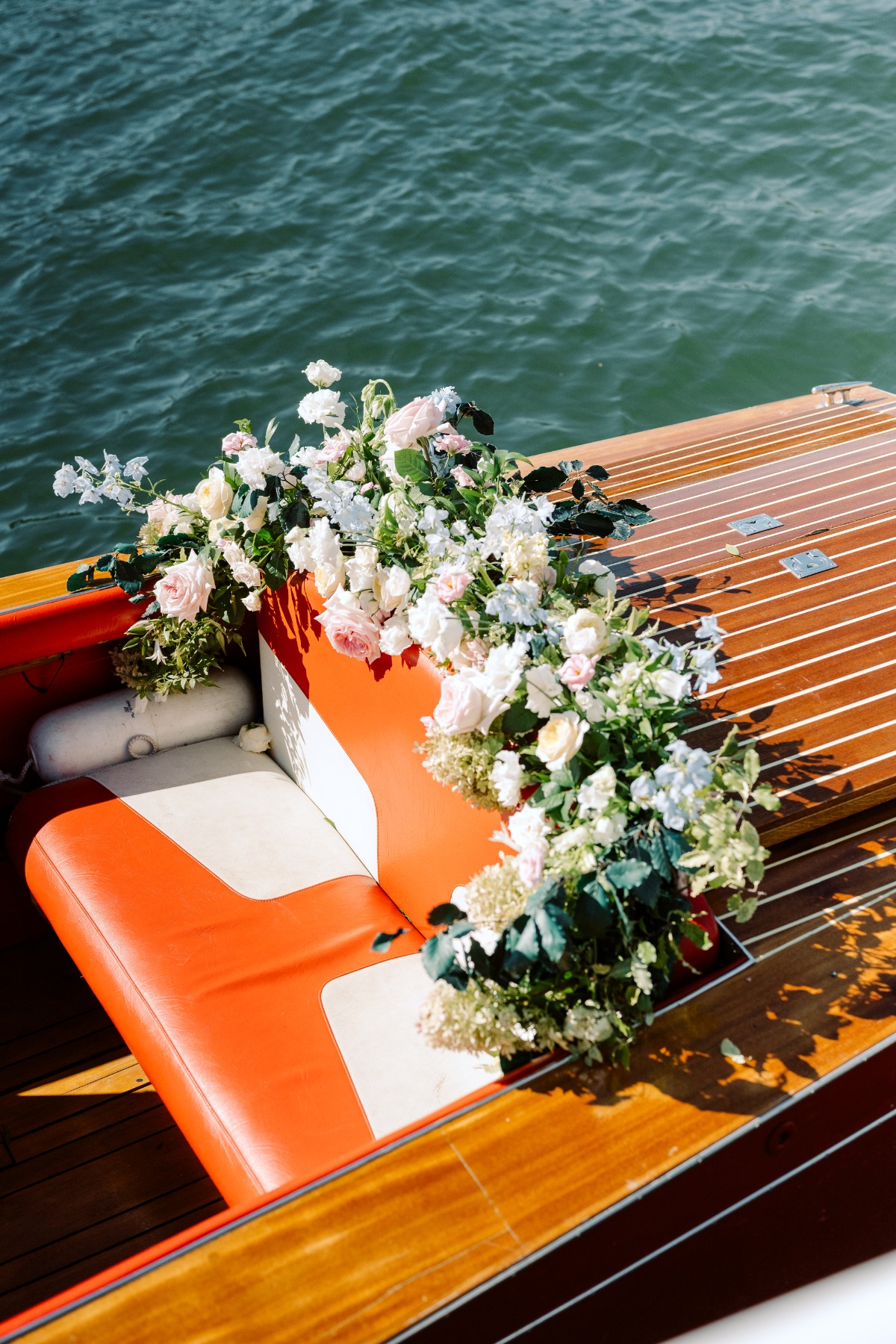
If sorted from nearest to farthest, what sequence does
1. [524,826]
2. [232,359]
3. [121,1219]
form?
[524,826] → [121,1219] → [232,359]

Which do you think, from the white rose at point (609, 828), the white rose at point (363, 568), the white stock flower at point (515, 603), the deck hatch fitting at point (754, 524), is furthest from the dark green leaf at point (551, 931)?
the deck hatch fitting at point (754, 524)

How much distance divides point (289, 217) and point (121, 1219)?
17.7 feet

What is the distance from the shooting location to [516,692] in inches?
61.9

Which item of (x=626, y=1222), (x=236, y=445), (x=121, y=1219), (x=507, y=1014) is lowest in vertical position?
(x=121, y=1219)

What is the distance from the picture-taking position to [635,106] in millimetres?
6758

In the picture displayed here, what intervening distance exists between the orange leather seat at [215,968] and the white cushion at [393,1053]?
0.02 metres

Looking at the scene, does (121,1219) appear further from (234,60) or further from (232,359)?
(234,60)

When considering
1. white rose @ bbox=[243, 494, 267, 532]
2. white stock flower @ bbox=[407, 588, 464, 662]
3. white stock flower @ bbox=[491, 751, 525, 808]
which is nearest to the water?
white rose @ bbox=[243, 494, 267, 532]

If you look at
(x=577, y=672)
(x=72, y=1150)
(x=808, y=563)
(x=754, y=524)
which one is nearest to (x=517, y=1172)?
(x=577, y=672)

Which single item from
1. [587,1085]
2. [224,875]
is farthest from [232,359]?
[587,1085]

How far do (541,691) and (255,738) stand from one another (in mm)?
1148

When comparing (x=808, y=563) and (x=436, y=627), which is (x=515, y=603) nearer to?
(x=436, y=627)

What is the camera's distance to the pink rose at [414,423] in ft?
6.03

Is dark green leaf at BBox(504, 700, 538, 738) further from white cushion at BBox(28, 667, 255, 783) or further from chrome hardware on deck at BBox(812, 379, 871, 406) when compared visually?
chrome hardware on deck at BBox(812, 379, 871, 406)
